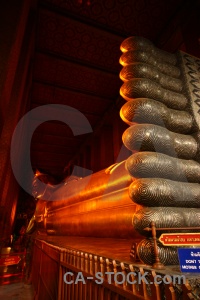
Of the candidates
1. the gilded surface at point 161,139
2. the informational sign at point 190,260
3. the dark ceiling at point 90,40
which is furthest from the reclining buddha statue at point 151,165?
the dark ceiling at point 90,40

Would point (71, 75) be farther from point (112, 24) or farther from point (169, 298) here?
point (169, 298)

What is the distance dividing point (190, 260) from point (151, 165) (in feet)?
2.10

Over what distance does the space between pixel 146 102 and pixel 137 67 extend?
19.1 inches

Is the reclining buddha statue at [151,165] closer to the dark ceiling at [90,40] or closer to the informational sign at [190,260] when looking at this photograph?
the informational sign at [190,260]

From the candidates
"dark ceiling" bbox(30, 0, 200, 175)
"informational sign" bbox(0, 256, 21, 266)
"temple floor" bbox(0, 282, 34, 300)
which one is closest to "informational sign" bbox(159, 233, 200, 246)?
"temple floor" bbox(0, 282, 34, 300)

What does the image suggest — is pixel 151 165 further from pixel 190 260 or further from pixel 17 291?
pixel 17 291

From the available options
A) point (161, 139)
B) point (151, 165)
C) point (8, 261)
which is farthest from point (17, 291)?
point (161, 139)

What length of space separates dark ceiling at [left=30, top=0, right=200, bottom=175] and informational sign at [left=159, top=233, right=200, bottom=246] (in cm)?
413

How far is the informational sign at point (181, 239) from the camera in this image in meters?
0.95

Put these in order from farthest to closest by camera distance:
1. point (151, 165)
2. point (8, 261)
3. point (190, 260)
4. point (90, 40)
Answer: point (90, 40), point (8, 261), point (151, 165), point (190, 260)

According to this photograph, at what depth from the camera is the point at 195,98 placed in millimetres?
2029

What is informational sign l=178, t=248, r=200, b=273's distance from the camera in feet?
2.69

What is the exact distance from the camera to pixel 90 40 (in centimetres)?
430

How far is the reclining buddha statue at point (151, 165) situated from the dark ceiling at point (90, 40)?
2.15 meters
